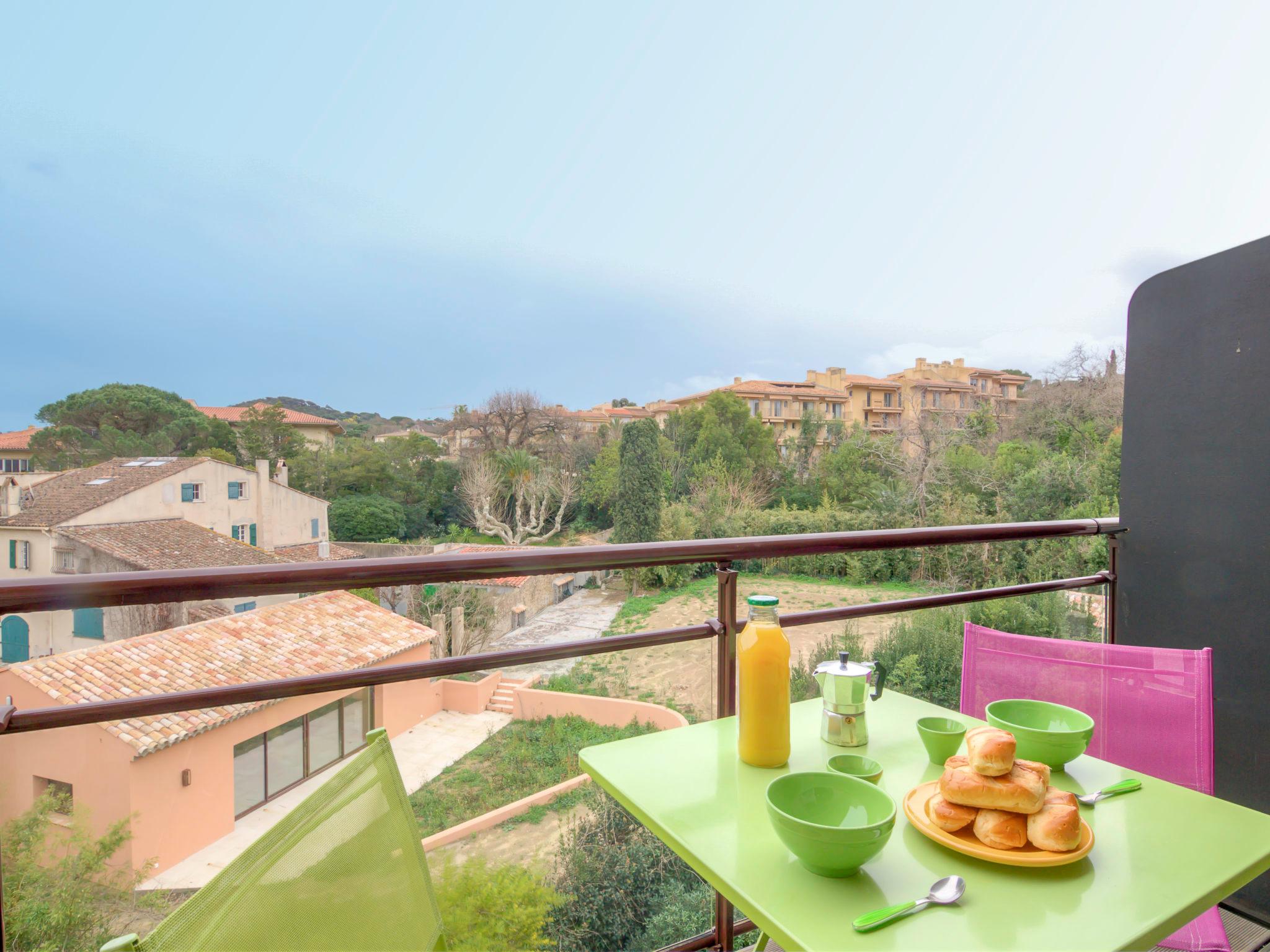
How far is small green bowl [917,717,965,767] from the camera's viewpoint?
98 cm

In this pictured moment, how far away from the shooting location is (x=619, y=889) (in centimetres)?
145

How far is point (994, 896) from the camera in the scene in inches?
27.2

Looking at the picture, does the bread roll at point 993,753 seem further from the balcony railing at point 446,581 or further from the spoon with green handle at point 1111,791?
the balcony railing at point 446,581

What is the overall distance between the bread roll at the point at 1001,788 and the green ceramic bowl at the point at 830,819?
9 cm

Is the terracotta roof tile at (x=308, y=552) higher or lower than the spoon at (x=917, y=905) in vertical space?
lower

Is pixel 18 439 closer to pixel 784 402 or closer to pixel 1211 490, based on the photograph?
pixel 784 402

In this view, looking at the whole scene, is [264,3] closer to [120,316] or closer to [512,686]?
[120,316]

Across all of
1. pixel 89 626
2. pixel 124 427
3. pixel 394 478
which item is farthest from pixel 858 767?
pixel 124 427

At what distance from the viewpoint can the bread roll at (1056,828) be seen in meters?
0.75

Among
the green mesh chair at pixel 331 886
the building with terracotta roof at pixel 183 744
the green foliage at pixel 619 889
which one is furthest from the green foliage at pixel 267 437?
the green mesh chair at pixel 331 886

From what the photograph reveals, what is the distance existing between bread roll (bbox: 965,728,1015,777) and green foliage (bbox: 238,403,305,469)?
98.3 feet

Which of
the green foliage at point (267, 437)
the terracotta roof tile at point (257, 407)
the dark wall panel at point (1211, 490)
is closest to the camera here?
the dark wall panel at point (1211, 490)

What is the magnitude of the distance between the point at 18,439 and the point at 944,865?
32.6 m

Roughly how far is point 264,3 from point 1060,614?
5132cm
